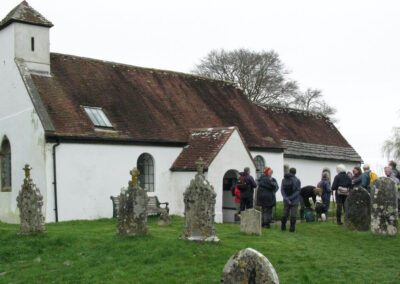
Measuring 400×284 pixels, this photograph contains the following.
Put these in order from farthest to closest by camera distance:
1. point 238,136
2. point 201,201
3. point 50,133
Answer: point 238,136, point 50,133, point 201,201

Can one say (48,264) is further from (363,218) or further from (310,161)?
(310,161)

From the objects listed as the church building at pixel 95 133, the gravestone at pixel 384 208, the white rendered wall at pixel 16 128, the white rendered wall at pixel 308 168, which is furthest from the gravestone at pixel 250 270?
the white rendered wall at pixel 308 168

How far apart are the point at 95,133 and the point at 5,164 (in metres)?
5.20

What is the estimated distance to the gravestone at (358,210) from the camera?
16562 millimetres

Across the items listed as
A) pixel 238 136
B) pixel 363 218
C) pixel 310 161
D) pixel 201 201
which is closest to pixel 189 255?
pixel 201 201

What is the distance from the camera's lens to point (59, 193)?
67.2 feet

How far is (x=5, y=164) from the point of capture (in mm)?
23578

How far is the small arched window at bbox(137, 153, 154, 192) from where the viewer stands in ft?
78.8

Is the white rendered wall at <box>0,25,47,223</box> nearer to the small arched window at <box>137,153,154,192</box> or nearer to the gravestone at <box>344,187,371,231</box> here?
the small arched window at <box>137,153,154,192</box>

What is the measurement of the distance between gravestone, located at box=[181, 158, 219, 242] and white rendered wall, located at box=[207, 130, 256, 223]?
362 inches

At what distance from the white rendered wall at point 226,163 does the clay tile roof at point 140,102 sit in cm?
258

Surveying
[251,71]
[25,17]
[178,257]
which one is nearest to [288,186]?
[178,257]

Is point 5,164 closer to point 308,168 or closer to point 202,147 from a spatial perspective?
point 202,147

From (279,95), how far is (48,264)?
40866mm
